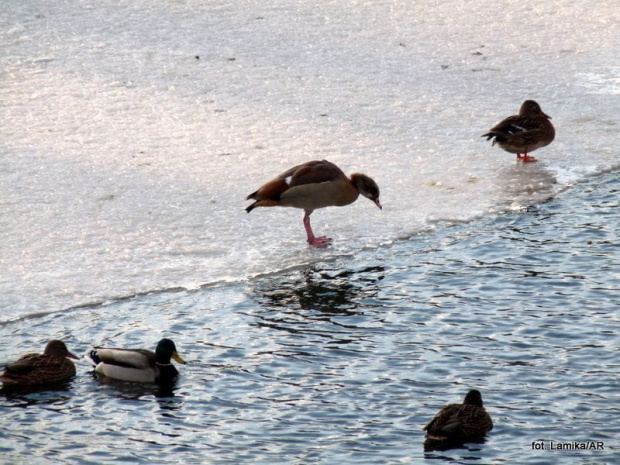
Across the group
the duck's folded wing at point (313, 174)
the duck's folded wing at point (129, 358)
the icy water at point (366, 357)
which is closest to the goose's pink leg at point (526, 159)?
the icy water at point (366, 357)

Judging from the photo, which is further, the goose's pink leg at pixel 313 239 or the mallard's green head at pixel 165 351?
the goose's pink leg at pixel 313 239

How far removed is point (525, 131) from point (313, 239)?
303 cm

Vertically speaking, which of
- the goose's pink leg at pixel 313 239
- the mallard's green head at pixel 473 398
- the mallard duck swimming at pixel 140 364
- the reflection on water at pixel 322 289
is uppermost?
the goose's pink leg at pixel 313 239

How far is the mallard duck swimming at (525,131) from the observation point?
12.5 meters

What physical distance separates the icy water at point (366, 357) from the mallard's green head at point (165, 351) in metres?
0.17

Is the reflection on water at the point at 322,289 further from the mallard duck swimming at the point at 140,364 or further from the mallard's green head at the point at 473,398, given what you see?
the mallard's green head at the point at 473,398

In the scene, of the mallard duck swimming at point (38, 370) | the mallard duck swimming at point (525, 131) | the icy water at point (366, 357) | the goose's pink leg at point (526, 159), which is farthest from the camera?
the goose's pink leg at point (526, 159)

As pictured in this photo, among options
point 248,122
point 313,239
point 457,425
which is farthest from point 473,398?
point 248,122

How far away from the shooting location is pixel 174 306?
31.6 feet

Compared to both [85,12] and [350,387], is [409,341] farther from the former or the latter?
[85,12]

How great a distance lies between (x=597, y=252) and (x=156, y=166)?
4.93 m

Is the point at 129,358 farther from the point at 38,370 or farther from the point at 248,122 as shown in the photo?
the point at 248,122

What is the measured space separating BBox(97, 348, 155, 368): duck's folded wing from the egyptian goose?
292 centimetres

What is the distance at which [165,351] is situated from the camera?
838 cm
